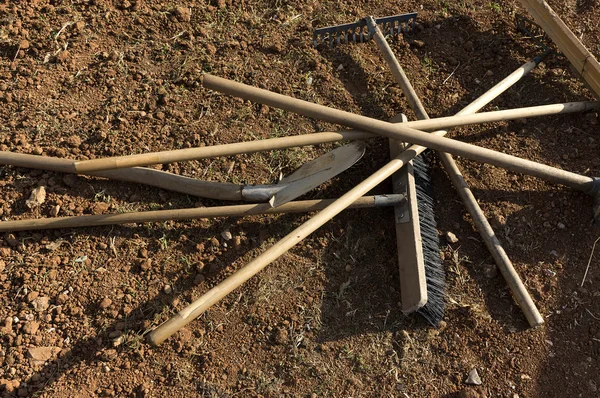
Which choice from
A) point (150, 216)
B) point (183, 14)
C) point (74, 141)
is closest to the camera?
point (150, 216)

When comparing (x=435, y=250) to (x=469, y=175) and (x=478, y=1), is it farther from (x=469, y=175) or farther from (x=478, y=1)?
(x=478, y=1)

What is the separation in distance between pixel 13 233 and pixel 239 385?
→ 1.67 meters

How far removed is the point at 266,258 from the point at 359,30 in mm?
2159

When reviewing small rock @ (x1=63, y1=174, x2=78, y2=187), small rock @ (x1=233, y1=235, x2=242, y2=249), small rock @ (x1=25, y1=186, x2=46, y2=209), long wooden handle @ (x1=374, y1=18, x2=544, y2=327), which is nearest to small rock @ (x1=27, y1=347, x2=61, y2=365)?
small rock @ (x1=25, y1=186, x2=46, y2=209)

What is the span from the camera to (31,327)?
2670mm

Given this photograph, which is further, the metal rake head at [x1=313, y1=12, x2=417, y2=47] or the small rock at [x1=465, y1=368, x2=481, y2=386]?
the metal rake head at [x1=313, y1=12, x2=417, y2=47]

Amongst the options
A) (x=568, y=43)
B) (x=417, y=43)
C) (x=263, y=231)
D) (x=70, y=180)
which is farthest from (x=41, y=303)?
(x=568, y=43)

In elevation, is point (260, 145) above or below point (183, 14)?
below

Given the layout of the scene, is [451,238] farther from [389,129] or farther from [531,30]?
[531,30]

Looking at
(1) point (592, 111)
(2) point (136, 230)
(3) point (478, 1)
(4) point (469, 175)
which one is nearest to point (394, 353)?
(4) point (469, 175)

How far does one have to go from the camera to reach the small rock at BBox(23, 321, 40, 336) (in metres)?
2.66

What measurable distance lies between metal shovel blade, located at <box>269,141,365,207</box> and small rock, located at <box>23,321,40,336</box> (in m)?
1.52

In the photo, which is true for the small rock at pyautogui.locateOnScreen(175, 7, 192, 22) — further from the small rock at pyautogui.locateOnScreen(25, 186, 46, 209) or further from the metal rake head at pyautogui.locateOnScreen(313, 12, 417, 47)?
the small rock at pyautogui.locateOnScreen(25, 186, 46, 209)

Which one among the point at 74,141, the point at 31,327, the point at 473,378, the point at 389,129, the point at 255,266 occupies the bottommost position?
the point at 31,327
